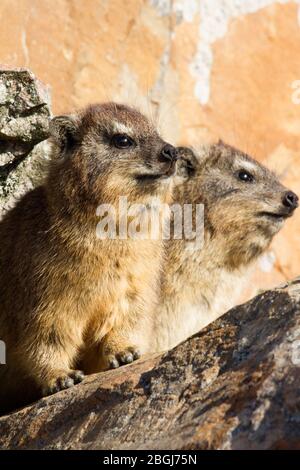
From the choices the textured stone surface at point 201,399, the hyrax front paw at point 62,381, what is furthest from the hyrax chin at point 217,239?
the textured stone surface at point 201,399

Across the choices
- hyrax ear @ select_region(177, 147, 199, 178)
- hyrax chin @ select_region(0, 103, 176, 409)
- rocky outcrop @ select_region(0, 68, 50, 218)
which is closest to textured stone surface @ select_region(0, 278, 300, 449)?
hyrax chin @ select_region(0, 103, 176, 409)

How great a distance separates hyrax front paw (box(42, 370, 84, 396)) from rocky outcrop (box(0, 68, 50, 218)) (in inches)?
86.9

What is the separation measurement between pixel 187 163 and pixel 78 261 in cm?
273

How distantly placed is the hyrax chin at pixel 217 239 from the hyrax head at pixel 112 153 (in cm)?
155

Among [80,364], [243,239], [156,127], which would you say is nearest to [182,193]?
[243,239]

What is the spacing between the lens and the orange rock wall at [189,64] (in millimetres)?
9375

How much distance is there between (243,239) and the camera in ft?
30.6

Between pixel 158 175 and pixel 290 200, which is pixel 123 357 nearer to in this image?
pixel 158 175

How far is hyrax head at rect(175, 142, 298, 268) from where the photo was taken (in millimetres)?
9250

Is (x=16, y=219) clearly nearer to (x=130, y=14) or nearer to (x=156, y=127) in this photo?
(x=156, y=127)

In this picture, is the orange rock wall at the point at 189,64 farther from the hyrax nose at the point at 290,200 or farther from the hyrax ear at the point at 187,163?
the hyrax nose at the point at 290,200

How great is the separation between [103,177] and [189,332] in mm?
2137

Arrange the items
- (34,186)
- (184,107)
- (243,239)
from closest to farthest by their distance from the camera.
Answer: (34,186)
(243,239)
(184,107)

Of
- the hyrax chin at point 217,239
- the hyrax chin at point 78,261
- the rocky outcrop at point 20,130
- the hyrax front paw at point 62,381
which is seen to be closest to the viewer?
the hyrax front paw at point 62,381
